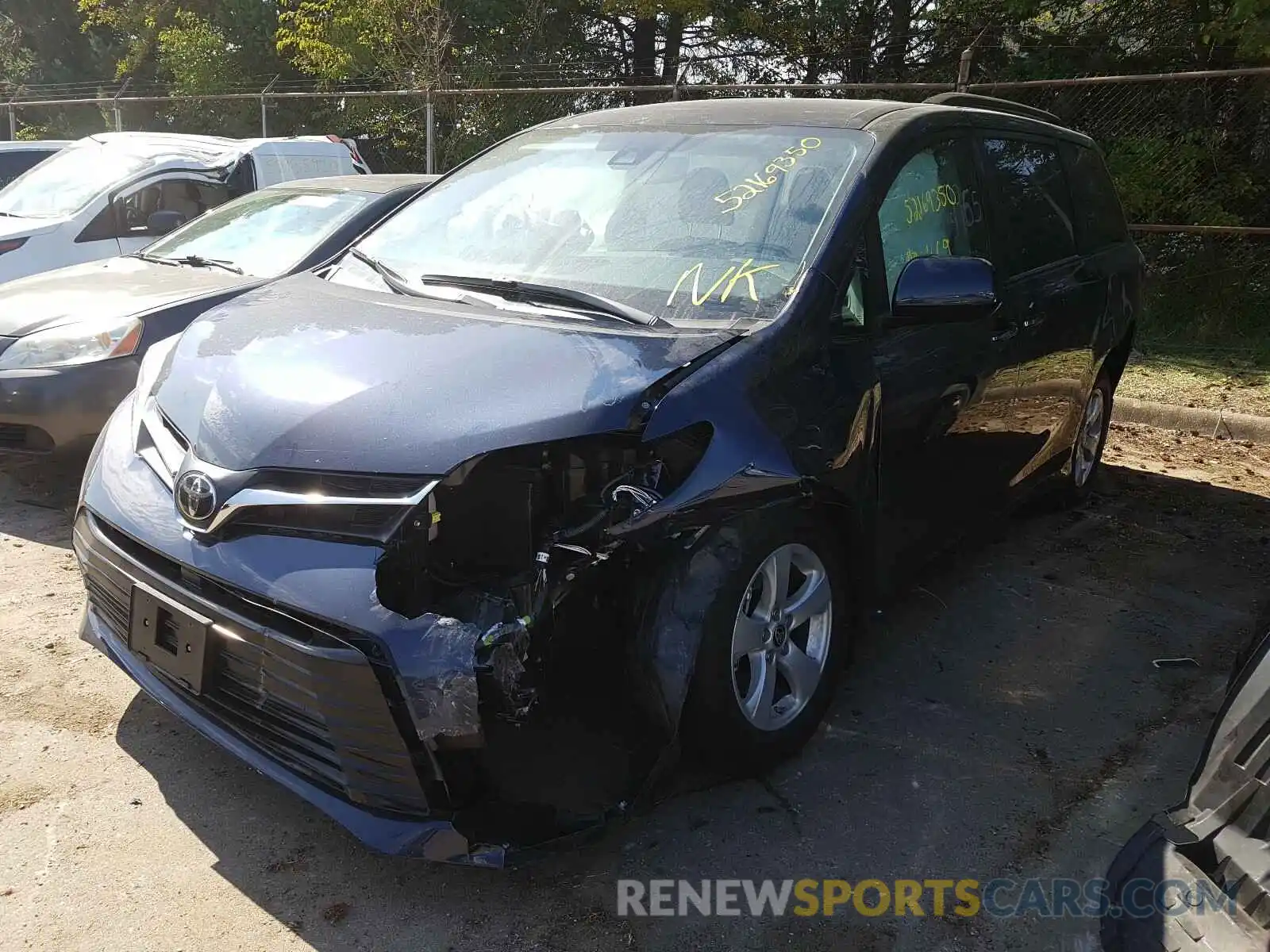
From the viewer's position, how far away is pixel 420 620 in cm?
217

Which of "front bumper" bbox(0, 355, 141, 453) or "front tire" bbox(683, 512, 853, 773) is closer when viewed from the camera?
"front tire" bbox(683, 512, 853, 773)

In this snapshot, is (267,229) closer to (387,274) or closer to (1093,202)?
(387,274)

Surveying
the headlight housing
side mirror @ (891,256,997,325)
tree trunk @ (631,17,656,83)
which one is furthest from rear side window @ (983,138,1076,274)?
tree trunk @ (631,17,656,83)

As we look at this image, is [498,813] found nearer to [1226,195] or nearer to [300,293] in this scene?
[300,293]

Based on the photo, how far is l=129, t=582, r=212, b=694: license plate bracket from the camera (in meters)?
2.36

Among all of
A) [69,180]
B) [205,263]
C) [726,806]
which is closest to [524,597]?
Result: [726,806]

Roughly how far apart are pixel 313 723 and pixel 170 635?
0.46 meters

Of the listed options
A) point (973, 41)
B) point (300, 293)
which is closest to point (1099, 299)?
point (300, 293)

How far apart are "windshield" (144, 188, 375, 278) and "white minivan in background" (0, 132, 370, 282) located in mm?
907

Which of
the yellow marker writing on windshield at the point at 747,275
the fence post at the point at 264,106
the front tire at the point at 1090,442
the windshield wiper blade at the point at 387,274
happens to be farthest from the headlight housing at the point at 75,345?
the fence post at the point at 264,106

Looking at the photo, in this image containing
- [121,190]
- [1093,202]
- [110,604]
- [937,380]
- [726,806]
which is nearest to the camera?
[110,604]

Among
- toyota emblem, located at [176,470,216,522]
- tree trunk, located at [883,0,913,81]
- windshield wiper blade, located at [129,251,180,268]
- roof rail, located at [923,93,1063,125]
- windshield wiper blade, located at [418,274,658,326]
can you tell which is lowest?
toyota emblem, located at [176,470,216,522]

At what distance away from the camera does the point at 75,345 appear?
4613 millimetres

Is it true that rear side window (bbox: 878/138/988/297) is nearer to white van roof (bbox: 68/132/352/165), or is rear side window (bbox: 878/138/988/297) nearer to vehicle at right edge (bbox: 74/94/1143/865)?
vehicle at right edge (bbox: 74/94/1143/865)
